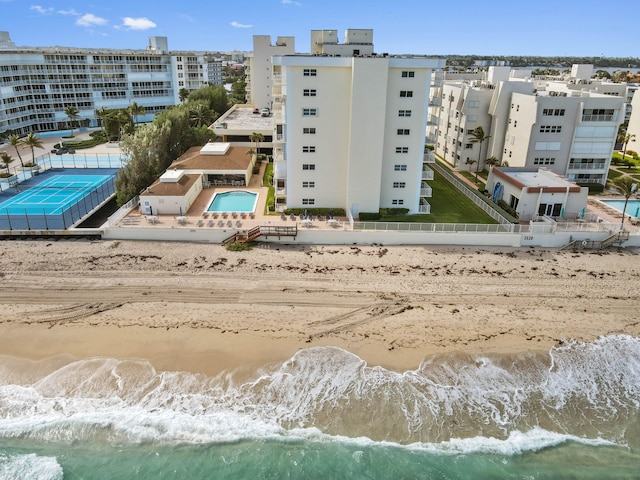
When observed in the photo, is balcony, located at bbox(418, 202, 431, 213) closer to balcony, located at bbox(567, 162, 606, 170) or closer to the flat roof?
balcony, located at bbox(567, 162, 606, 170)

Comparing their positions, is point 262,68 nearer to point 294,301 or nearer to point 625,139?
point 625,139

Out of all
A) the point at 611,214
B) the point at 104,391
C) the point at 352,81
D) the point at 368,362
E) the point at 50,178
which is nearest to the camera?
the point at 104,391

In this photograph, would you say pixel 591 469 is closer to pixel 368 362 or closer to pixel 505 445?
pixel 505 445

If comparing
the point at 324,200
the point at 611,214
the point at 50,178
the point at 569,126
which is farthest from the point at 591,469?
the point at 50,178

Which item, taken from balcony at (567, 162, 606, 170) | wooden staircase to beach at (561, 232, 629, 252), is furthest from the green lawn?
balcony at (567, 162, 606, 170)

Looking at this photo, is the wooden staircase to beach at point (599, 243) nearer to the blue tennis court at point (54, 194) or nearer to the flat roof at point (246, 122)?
the flat roof at point (246, 122)

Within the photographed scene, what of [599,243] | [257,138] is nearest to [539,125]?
[599,243]
